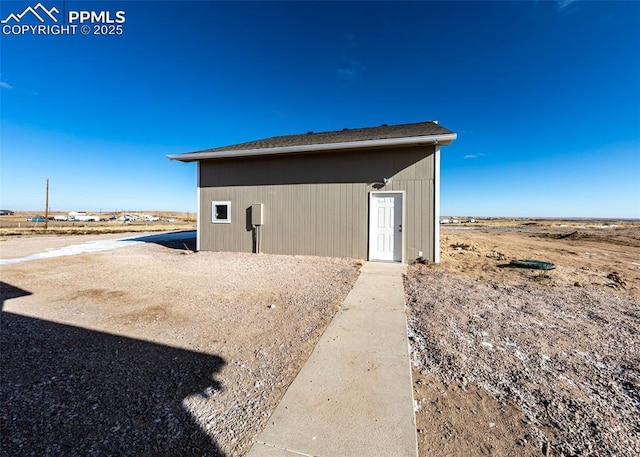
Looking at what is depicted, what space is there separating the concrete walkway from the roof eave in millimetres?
5257

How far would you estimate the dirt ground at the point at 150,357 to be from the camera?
175 cm

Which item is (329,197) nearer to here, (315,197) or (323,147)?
(315,197)

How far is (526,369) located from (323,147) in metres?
6.83

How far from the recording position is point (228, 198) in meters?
9.42

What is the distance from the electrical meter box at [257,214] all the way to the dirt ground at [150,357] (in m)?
3.31

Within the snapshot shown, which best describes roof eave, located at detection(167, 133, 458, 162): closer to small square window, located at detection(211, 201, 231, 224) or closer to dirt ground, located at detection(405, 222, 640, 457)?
small square window, located at detection(211, 201, 231, 224)

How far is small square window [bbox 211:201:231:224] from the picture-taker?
947 centimetres

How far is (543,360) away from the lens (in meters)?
2.69

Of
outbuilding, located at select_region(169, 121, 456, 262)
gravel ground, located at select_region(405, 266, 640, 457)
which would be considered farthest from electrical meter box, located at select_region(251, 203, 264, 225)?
gravel ground, located at select_region(405, 266, 640, 457)

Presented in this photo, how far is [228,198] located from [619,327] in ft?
31.9

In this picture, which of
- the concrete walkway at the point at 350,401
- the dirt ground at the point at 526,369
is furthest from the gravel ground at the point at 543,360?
the concrete walkway at the point at 350,401

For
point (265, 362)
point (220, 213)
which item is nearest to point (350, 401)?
point (265, 362)

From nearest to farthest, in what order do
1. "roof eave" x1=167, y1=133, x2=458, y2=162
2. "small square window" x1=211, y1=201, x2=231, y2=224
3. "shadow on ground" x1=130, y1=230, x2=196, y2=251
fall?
"roof eave" x1=167, y1=133, x2=458, y2=162 < "small square window" x1=211, y1=201, x2=231, y2=224 < "shadow on ground" x1=130, y1=230, x2=196, y2=251

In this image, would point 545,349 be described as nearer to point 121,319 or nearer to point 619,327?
point 619,327
